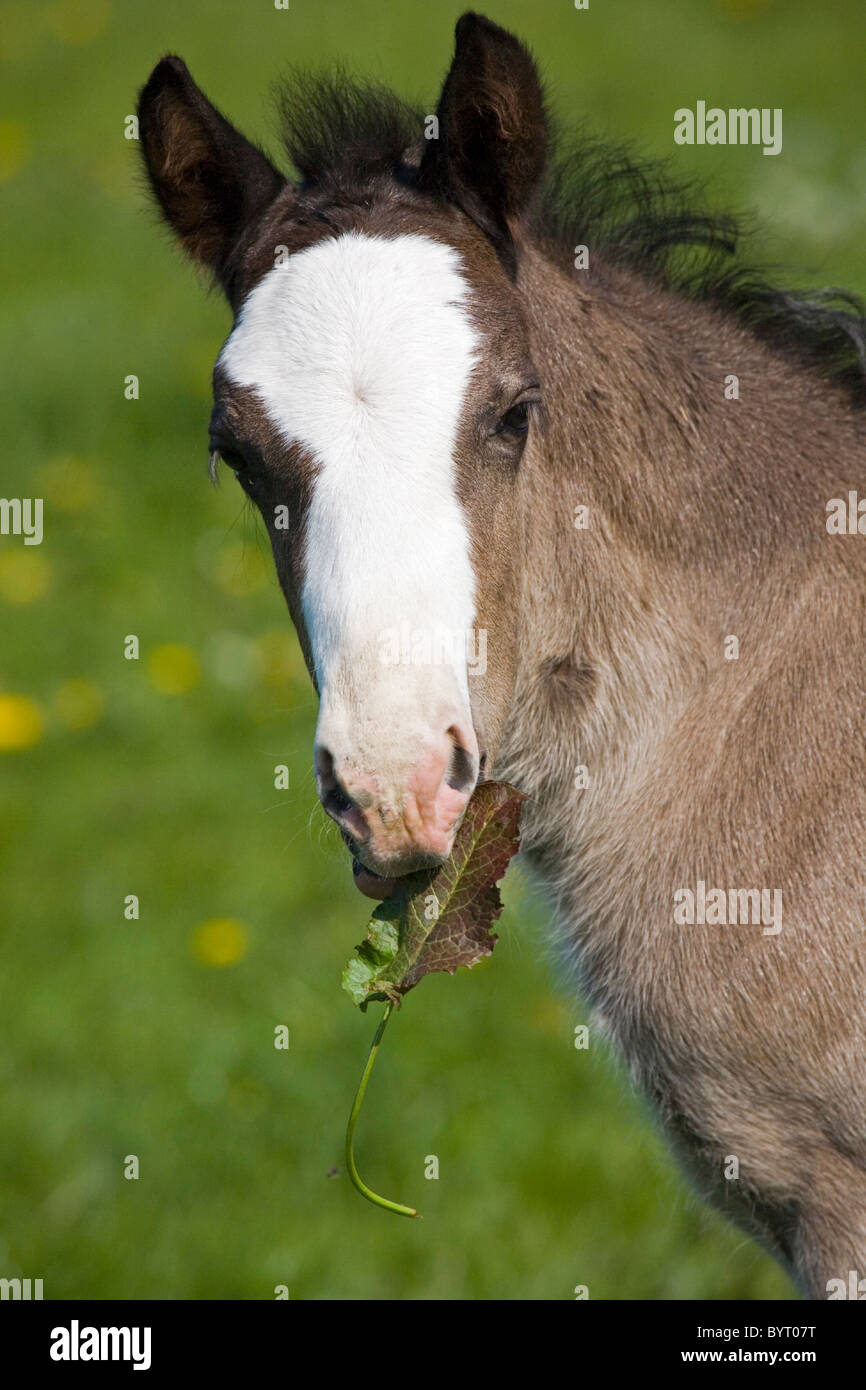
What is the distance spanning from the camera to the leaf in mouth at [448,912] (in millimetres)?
2951

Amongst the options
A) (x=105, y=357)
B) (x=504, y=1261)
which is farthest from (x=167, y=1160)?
(x=105, y=357)

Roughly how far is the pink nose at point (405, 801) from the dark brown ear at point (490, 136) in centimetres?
125

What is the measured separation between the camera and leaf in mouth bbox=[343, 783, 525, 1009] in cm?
295

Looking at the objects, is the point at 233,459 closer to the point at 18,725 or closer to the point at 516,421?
the point at 516,421

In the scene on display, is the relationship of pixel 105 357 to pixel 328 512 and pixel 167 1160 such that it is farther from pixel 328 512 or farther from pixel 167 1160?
pixel 328 512

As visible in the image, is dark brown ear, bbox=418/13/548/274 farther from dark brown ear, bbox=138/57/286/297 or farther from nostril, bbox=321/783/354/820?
nostril, bbox=321/783/354/820

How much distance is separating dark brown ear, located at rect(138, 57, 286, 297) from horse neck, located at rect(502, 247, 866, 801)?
671mm

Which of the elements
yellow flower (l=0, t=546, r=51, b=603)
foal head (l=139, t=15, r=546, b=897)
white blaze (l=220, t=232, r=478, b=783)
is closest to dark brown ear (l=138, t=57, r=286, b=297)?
foal head (l=139, t=15, r=546, b=897)

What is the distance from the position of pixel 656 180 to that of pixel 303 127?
39.7 inches

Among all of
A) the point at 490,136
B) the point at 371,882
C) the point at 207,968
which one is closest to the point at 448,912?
the point at 371,882

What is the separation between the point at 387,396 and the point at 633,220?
4.39ft

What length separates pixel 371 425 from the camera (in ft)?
9.37

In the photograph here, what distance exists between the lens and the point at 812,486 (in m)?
3.52

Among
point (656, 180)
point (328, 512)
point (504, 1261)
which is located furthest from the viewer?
point (504, 1261)
